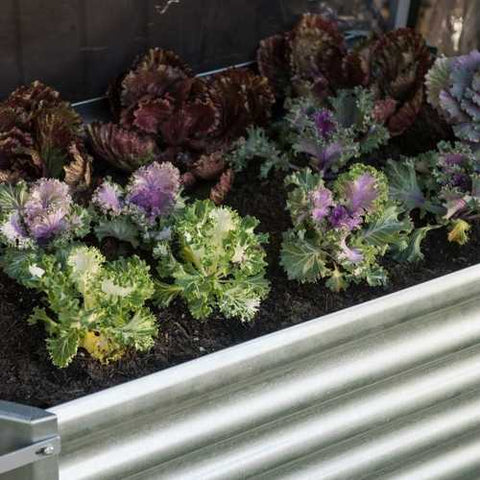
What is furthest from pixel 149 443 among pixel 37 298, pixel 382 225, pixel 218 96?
pixel 218 96

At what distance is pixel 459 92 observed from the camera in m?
2.10

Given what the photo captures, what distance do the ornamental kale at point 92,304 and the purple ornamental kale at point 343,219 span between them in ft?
1.25

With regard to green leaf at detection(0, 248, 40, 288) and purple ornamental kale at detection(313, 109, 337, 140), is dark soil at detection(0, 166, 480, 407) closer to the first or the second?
green leaf at detection(0, 248, 40, 288)

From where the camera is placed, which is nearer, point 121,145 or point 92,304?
point 92,304

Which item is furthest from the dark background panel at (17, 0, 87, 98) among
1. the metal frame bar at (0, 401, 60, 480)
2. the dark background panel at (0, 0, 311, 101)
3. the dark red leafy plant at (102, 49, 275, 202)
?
the metal frame bar at (0, 401, 60, 480)

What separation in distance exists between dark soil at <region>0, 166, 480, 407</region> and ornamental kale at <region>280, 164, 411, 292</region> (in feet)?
0.14

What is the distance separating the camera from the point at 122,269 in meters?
1.58

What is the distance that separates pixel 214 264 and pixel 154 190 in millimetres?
205

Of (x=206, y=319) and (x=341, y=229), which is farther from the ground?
(x=341, y=229)

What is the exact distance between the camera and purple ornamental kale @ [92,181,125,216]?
1.75 meters

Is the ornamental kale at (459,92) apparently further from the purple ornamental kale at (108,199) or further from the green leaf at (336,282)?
the purple ornamental kale at (108,199)

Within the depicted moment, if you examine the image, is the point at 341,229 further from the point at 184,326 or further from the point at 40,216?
the point at 40,216

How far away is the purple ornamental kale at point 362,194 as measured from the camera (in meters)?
1.78

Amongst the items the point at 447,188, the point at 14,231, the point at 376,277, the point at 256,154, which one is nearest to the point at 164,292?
the point at 14,231
